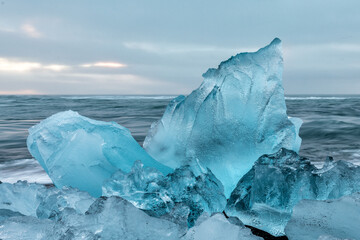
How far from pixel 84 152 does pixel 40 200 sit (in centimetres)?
42

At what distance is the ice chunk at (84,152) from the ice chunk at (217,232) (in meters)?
1.17

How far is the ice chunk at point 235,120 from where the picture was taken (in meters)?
2.46

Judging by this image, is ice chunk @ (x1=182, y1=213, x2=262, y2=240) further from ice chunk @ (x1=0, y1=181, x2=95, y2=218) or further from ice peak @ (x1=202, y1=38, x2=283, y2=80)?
ice peak @ (x1=202, y1=38, x2=283, y2=80)

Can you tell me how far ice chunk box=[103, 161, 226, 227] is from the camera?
72.6 inches

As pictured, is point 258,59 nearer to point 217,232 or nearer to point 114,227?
point 217,232

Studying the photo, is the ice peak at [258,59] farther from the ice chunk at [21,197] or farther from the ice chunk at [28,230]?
the ice chunk at [28,230]

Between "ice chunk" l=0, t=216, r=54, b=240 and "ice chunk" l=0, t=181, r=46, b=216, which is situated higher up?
"ice chunk" l=0, t=216, r=54, b=240

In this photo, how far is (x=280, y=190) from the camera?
1.88 m

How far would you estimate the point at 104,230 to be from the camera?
1.30m

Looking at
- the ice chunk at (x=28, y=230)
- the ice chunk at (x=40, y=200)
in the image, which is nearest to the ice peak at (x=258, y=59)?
the ice chunk at (x=40, y=200)

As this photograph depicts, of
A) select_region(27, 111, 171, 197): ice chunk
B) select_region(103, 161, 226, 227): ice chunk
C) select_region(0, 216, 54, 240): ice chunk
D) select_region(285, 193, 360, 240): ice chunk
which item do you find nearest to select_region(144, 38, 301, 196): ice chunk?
select_region(27, 111, 171, 197): ice chunk

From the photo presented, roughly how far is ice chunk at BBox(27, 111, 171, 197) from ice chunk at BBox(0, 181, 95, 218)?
0.73ft

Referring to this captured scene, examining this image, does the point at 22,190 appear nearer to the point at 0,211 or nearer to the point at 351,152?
the point at 0,211

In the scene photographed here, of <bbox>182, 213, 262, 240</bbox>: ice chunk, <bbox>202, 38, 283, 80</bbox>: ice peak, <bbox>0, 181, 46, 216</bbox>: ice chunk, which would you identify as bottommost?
<bbox>0, 181, 46, 216</bbox>: ice chunk
